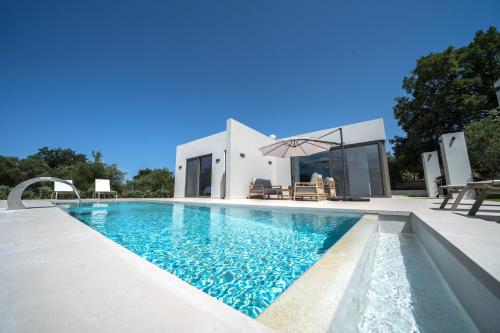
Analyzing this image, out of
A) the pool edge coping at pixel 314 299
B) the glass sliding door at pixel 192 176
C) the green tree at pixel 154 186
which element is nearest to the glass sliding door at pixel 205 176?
the glass sliding door at pixel 192 176

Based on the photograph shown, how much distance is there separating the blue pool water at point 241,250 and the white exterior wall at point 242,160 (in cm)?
515

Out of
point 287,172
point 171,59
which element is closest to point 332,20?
point 287,172

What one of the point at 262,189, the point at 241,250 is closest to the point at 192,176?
the point at 262,189

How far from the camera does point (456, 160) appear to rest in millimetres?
6320

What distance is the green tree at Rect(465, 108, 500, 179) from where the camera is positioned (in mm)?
7227

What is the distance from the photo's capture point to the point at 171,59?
10867 mm

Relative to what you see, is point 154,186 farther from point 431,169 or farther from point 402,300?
point 431,169

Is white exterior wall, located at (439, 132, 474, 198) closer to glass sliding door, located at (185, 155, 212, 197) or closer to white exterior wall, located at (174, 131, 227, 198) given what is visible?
white exterior wall, located at (174, 131, 227, 198)

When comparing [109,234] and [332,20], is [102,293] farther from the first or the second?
[332,20]

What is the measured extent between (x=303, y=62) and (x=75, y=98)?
16.5m

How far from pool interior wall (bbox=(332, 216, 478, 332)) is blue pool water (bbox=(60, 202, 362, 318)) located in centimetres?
55

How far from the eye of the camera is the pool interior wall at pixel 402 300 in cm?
107

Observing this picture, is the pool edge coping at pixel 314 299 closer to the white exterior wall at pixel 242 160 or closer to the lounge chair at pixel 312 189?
the lounge chair at pixel 312 189

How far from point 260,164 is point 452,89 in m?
13.5
